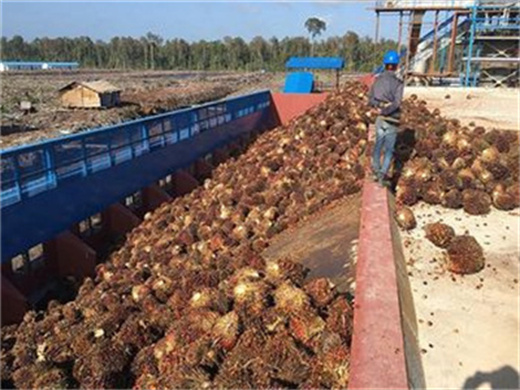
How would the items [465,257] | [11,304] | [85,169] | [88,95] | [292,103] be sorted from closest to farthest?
[465,257], [11,304], [85,169], [292,103], [88,95]

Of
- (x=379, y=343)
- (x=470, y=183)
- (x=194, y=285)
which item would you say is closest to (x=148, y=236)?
(x=194, y=285)

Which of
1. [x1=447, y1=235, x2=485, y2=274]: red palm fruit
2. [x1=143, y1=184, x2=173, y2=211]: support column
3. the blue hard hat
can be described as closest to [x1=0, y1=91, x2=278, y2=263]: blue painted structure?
[x1=143, y1=184, x2=173, y2=211]: support column

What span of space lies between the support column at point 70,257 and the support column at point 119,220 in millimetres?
1446

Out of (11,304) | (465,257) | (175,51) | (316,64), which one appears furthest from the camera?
(175,51)

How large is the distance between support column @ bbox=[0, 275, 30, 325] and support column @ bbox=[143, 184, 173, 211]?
4434mm

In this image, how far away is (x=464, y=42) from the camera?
17953mm

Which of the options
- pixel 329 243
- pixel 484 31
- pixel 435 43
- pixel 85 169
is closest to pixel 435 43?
pixel 435 43

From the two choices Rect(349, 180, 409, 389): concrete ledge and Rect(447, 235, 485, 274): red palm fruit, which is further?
Rect(447, 235, 485, 274): red palm fruit

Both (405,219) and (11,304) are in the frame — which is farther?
(11,304)

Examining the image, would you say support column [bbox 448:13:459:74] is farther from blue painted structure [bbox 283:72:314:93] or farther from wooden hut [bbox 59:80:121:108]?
wooden hut [bbox 59:80:121:108]

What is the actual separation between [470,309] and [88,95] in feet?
95.1

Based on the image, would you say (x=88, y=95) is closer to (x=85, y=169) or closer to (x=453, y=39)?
(x=453, y=39)

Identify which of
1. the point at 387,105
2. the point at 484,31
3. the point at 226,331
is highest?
the point at 484,31

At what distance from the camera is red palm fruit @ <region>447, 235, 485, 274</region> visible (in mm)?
4750
